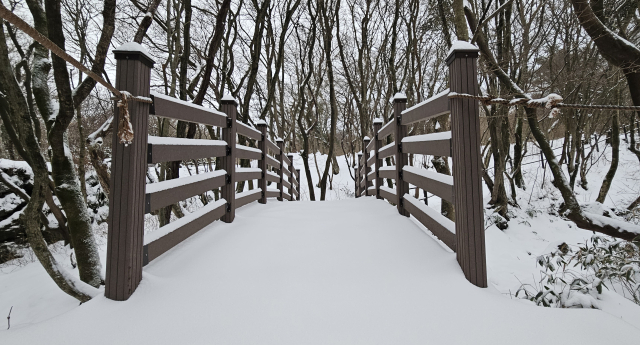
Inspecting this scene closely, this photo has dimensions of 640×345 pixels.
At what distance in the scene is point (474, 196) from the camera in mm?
1689

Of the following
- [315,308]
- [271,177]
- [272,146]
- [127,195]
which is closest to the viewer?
[315,308]

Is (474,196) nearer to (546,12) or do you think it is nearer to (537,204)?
(546,12)

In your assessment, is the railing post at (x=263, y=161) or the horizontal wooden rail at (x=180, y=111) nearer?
the horizontal wooden rail at (x=180, y=111)

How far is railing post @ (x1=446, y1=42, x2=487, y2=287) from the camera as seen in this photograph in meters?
1.66

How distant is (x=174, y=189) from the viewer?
6.68 feet

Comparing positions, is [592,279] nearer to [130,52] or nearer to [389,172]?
[389,172]

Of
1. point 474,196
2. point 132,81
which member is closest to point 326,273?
point 474,196

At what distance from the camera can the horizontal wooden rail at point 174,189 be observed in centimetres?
177

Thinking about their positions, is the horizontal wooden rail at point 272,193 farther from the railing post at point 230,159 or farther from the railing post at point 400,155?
the railing post at point 400,155

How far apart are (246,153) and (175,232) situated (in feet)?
6.49

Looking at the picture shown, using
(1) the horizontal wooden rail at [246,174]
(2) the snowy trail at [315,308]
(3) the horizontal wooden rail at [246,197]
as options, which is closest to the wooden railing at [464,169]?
(2) the snowy trail at [315,308]

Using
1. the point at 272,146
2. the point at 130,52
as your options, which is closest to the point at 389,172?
the point at 272,146

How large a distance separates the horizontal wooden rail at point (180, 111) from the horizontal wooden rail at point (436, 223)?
200 cm

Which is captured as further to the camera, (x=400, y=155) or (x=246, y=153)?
(x=246, y=153)
